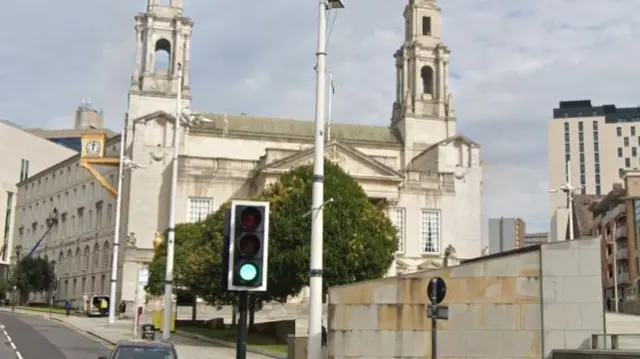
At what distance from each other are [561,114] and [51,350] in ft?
490

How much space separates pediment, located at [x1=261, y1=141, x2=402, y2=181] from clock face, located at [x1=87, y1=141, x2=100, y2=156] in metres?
26.7

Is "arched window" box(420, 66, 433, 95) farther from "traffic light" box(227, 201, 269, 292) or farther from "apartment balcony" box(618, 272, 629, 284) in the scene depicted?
"traffic light" box(227, 201, 269, 292)

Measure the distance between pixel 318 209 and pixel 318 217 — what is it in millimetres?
159

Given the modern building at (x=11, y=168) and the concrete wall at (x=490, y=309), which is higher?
the modern building at (x=11, y=168)

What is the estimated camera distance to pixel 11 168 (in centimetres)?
13200

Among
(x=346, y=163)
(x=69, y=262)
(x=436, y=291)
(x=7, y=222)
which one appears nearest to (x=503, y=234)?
(x=436, y=291)

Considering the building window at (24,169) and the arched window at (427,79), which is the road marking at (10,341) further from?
the building window at (24,169)

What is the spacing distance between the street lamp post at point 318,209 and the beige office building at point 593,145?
144 meters

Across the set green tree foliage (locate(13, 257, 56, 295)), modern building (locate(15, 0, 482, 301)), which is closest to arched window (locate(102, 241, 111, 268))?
modern building (locate(15, 0, 482, 301))

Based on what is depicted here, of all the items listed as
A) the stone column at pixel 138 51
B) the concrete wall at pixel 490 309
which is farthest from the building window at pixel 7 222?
the concrete wall at pixel 490 309

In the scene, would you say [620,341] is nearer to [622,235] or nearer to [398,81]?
[622,235]

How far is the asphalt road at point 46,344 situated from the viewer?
3064cm

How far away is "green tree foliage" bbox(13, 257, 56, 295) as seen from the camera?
99.1 metres

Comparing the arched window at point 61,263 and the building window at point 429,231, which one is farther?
the arched window at point 61,263
